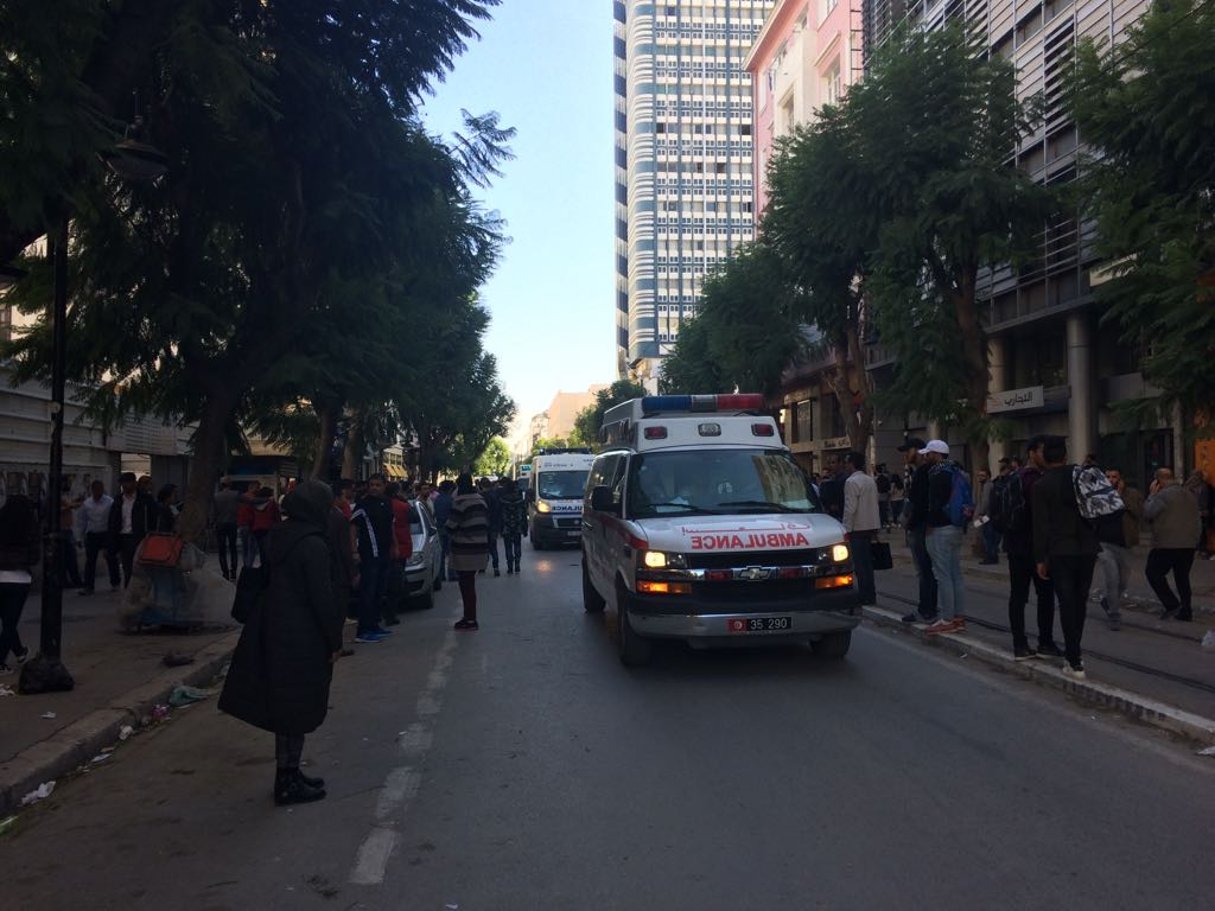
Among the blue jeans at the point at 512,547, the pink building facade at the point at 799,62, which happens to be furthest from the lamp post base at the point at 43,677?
the pink building facade at the point at 799,62

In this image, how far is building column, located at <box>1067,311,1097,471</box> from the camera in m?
26.2

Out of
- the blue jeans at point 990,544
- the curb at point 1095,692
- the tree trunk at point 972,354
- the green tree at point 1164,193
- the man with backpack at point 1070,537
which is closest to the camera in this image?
the curb at point 1095,692

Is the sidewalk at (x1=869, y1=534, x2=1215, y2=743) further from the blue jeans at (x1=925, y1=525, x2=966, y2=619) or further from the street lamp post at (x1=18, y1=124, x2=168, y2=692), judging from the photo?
the street lamp post at (x1=18, y1=124, x2=168, y2=692)

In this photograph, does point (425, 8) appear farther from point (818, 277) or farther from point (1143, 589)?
point (818, 277)

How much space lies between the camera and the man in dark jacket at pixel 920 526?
11.0m

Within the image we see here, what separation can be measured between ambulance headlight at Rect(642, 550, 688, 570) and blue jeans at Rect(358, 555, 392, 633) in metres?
4.71

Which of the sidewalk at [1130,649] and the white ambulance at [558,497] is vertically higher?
the white ambulance at [558,497]

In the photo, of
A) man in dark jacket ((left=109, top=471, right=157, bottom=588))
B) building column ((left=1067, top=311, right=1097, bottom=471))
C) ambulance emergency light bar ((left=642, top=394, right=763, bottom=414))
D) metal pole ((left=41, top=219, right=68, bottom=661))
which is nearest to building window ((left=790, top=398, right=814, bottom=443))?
building column ((left=1067, top=311, right=1097, bottom=471))

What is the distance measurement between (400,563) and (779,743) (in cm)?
792

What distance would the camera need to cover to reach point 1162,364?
15.3 m

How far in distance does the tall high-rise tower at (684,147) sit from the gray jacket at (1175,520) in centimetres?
9799

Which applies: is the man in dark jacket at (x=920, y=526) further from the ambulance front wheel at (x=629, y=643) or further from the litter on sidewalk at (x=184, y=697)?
the litter on sidewalk at (x=184, y=697)

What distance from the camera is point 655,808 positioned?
218 inches

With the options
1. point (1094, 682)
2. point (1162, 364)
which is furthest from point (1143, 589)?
point (1094, 682)
